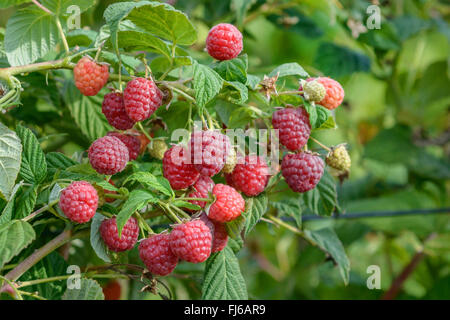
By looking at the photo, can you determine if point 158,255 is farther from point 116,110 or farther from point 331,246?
point 331,246

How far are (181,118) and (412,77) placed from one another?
1219mm

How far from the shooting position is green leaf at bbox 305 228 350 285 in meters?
1.19

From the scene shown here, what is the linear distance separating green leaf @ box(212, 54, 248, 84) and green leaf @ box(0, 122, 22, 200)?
1.13 feet

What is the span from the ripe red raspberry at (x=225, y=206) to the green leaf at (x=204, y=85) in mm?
136

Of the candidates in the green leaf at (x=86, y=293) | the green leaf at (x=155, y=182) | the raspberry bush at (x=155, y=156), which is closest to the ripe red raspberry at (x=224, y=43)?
the raspberry bush at (x=155, y=156)

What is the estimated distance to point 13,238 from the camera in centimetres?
82

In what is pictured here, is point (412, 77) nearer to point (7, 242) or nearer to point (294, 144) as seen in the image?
point (294, 144)

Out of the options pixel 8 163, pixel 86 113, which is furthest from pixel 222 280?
pixel 86 113

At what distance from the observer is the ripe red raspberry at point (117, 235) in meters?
0.88

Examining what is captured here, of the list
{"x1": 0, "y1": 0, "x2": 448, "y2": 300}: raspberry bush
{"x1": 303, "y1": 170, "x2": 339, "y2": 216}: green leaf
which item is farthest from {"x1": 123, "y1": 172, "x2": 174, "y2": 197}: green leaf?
{"x1": 303, "y1": 170, "x2": 339, "y2": 216}: green leaf

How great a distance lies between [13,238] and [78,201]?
104 millimetres

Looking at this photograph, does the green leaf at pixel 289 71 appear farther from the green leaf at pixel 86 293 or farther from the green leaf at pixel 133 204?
the green leaf at pixel 86 293

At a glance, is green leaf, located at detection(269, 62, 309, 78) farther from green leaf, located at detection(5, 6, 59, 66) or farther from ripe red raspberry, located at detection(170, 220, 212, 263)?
green leaf, located at detection(5, 6, 59, 66)
